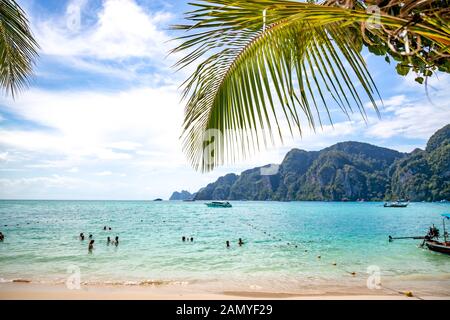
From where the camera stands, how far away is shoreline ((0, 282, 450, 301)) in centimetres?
980

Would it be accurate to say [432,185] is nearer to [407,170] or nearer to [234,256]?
[407,170]

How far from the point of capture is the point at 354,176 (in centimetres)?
12938

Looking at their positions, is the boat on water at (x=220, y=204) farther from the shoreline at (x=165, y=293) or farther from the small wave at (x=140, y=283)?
Answer: the shoreline at (x=165, y=293)

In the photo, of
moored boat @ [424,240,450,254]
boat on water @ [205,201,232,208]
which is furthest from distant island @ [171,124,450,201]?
moored boat @ [424,240,450,254]

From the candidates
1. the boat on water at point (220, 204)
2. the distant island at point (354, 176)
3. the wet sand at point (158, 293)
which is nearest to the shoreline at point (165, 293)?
the wet sand at point (158, 293)

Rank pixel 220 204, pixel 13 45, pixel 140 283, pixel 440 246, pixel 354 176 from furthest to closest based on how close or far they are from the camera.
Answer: pixel 354 176, pixel 220 204, pixel 440 246, pixel 140 283, pixel 13 45

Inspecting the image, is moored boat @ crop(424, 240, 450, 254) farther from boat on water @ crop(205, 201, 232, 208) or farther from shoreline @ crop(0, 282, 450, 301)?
boat on water @ crop(205, 201, 232, 208)

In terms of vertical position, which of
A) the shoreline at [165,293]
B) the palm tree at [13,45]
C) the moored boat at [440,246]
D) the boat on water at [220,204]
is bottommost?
the boat on water at [220,204]

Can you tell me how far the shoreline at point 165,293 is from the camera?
9.80m

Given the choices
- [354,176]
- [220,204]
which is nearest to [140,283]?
[220,204]

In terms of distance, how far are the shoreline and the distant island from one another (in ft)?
279

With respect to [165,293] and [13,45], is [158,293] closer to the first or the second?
[165,293]

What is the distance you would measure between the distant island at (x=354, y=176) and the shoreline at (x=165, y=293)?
84909 mm

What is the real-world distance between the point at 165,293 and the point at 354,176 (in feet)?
437
